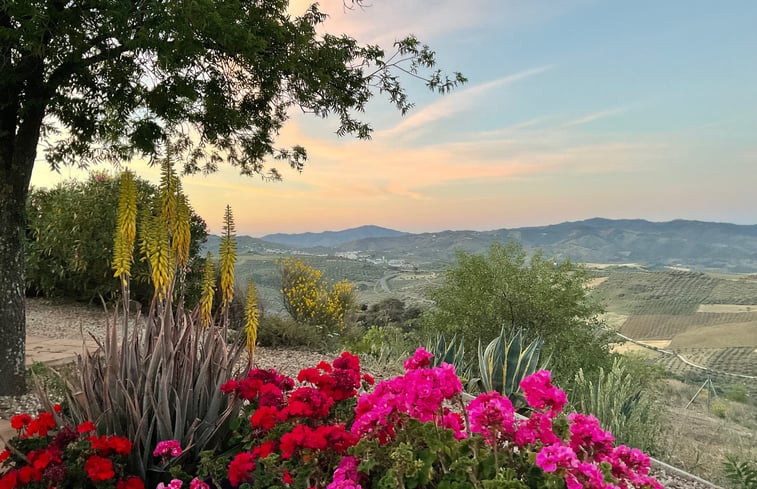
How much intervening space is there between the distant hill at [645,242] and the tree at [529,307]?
67.2 ft

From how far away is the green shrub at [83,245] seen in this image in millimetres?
10633

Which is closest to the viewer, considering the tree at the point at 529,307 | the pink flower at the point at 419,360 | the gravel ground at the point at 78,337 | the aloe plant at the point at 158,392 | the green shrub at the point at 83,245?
the pink flower at the point at 419,360

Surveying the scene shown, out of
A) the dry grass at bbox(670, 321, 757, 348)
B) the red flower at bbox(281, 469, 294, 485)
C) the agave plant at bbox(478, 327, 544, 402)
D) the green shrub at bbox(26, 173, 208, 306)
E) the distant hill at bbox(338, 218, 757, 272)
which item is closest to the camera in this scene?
the red flower at bbox(281, 469, 294, 485)

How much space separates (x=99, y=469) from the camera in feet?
8.07

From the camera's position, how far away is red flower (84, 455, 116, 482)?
244 cm

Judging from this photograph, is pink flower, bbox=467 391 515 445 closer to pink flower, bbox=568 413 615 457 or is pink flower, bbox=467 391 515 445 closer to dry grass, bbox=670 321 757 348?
pink flower, bbox=568 413 615 457

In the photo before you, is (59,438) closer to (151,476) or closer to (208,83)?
(151,476)

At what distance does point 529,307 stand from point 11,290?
7089 millimetres

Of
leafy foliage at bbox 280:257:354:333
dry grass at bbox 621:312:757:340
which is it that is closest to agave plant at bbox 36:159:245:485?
leafy foliage at bbox 280:257:354:333

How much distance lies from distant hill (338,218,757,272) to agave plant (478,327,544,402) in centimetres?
2368

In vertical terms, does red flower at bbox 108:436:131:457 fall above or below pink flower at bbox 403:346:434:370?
below

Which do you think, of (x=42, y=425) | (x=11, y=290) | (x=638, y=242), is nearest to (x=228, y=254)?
(x=42, y=425)

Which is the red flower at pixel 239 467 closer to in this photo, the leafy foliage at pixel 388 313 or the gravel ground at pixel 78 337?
the gravel ground at pixel 78 337

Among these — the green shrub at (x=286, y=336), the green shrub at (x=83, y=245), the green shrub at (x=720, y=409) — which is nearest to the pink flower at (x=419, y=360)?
the green shrub at (x=286, y=336)
